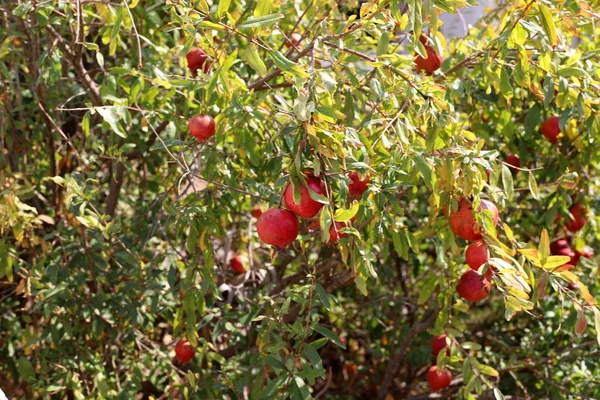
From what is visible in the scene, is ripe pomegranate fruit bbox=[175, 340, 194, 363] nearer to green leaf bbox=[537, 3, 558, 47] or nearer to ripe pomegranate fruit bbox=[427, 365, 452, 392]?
ripe pomegranate fruit bbox=[427, 365, 452, 392]

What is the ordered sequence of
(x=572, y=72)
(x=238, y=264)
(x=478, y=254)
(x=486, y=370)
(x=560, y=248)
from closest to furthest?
1. (x=478, y=254)
2. (x=572, y=72)
3. (x=486, y=370)
4. (x=560, y=248)
5. (x=238, y=264)

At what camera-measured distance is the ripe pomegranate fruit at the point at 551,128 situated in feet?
9.09

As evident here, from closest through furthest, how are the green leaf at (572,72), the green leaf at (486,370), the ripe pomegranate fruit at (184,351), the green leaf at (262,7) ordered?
the green leaf at (262,7)
the green leaf at (572,72)
the green leaf at (486,370)
the ripe pomegranate fruit at (184,351)

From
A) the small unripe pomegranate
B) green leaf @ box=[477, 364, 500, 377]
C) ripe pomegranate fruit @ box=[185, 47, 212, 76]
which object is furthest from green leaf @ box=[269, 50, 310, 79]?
the small unripe pomegranate

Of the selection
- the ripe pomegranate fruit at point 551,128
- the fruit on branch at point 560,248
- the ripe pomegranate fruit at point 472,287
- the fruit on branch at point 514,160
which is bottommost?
the fruit on branch at point 560,248

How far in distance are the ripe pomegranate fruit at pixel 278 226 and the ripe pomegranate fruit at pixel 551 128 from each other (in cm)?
140

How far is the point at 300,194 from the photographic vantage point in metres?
1.66

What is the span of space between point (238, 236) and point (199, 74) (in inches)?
45.9

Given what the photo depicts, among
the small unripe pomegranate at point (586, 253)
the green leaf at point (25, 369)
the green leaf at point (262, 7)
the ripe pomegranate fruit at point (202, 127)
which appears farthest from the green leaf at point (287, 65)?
the small unripe pomegranate at point (586, 253)

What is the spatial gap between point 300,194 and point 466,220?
0.49 meters

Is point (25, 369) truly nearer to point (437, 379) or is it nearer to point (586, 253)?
point (437, 379)

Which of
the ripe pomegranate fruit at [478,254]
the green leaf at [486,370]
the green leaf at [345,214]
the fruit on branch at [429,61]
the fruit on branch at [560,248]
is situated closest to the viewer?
the green leaf at [345,214]

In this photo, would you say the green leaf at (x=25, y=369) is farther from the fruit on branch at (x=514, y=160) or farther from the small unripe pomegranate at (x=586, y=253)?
the small unripe pomegranate at (x=586, y=253)

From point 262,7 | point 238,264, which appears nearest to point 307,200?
point 262,7
